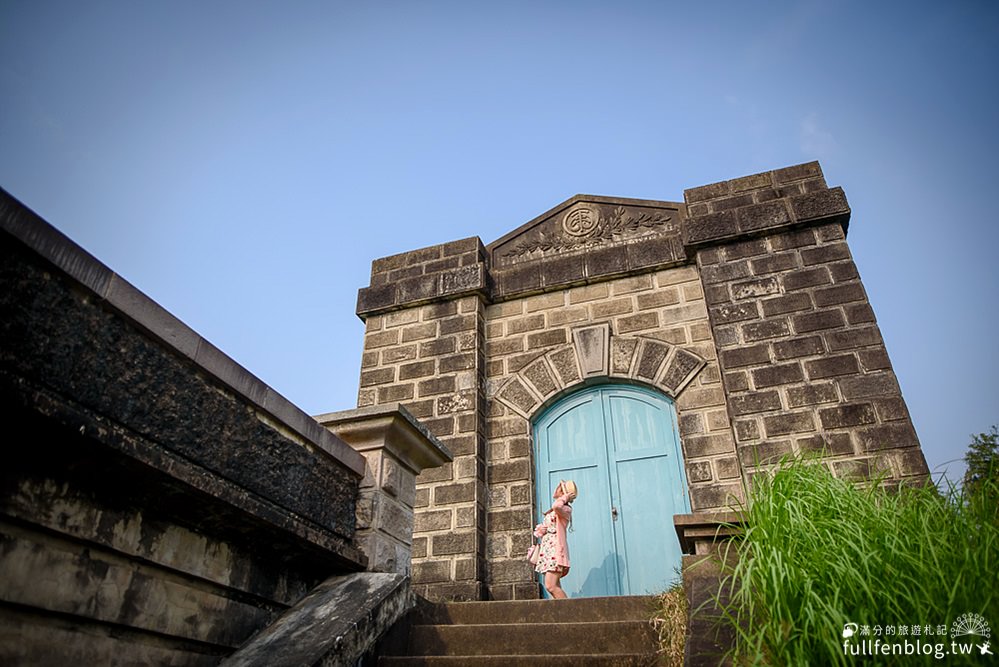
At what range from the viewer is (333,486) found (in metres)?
3.28

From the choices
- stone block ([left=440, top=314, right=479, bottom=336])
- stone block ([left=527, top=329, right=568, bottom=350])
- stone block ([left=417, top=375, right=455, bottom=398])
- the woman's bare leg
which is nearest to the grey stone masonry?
stone block ([left=527, top=329, right=568, bottom=350])

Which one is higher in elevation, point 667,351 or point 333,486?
point 667,351

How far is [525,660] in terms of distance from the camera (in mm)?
3213

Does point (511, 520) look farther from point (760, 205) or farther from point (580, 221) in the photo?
point (760, 205)

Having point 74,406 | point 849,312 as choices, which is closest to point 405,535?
point 74,406

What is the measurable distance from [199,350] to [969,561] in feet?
9.45

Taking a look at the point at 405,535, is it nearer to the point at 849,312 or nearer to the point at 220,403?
the point at 220,403

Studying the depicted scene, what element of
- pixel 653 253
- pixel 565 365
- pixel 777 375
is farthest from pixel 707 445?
pixel 653 253

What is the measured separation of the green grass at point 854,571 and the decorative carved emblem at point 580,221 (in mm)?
4895

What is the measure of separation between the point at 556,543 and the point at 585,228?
3517 millimetres

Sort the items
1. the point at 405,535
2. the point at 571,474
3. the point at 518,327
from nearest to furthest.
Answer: the point at 405,535
the point at 571,474
the point at 518,327

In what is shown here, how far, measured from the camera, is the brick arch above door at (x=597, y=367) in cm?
613

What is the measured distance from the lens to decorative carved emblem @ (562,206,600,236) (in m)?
7.20

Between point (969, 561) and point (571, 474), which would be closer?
point (969, 561)
